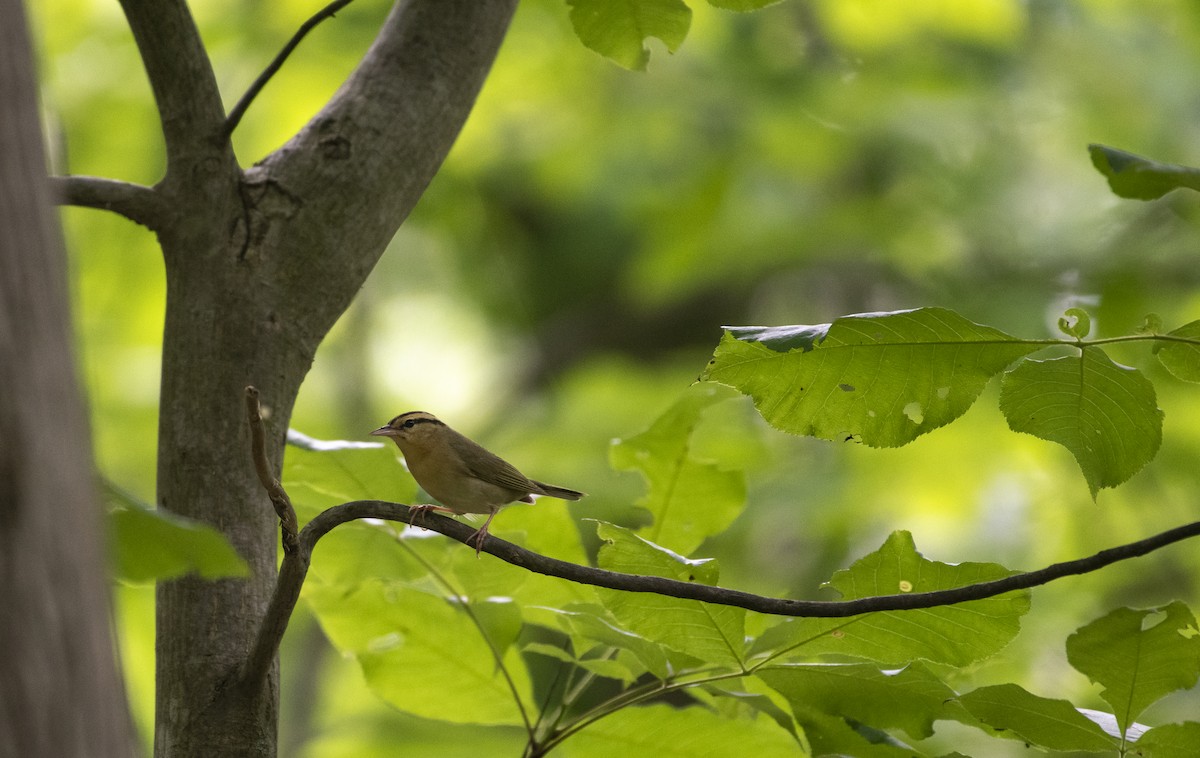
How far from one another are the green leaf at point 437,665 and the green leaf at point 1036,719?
0.98m

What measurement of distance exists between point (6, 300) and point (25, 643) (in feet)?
0.83

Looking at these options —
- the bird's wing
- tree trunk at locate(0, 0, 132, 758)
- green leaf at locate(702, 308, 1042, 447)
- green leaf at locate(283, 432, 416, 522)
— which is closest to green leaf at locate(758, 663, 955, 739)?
green leaf at locate(702, 308, 1042, 447)

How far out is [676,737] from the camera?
2061 millimetres

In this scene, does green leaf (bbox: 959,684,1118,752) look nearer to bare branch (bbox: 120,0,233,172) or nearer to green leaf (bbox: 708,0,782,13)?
green leaf (bbox: 708,0,782,13)

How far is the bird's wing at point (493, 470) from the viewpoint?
365 centimetres

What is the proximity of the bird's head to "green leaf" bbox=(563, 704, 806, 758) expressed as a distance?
1.99 m

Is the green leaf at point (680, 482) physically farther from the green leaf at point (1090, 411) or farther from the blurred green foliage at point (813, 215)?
the blurred green foliage at point (813, 215)

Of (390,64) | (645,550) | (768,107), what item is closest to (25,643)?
(645,550)

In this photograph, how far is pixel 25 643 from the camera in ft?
2.49

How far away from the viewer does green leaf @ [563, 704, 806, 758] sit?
80.8 inches

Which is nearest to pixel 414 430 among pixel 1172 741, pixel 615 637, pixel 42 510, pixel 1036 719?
pixel 615 637

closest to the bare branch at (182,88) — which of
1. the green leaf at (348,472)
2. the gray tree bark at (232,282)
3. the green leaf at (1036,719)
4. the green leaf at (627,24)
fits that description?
the gray tree bark at (232,282)

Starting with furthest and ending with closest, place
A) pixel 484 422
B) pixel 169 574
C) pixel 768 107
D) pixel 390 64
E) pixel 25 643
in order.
A: pixel 484 422, pixel 768 107, pixel 390 64, pixel 169 574, pixel 25 643

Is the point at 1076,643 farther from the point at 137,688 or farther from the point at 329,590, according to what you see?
the point at 137,688
